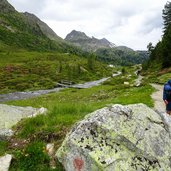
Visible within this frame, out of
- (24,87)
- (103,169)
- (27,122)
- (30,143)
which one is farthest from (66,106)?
(24,87)

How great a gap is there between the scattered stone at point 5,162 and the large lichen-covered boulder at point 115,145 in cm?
223

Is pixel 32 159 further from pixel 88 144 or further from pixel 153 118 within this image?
pixel 153 118

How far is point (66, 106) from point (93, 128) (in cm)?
579

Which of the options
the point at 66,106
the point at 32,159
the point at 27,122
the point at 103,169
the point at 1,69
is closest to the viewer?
the point at 103,169

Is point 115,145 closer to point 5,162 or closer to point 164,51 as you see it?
point 5,162

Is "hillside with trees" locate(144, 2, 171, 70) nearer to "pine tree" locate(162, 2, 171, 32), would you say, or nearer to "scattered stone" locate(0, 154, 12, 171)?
"pine tree" locate(162, 2, 171, 32)

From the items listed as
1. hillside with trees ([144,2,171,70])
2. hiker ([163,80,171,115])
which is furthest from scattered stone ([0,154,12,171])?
hillside with trees ([144,2,171,70])

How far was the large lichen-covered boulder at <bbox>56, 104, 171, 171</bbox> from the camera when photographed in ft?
40.9

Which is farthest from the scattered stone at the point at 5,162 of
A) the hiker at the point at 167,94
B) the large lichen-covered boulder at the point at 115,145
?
the hiker at the point at 167,94

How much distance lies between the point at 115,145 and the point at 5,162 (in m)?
4.81

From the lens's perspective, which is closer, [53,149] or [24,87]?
[53,149]

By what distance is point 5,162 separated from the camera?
13.8 m

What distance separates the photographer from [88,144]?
42.7 ft

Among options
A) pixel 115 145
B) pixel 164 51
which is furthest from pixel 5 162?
pixel 164 51
